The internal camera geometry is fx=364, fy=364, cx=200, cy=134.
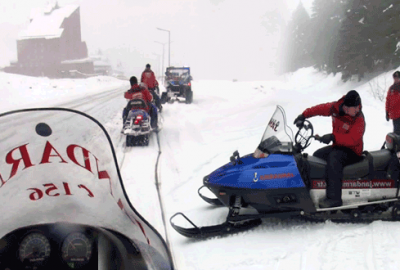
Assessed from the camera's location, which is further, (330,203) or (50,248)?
(330,203)

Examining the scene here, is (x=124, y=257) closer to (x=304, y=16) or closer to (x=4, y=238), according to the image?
(x=4, y=238)

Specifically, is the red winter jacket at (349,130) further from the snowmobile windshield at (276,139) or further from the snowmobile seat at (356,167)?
the snowmobile windshield at (276,139)

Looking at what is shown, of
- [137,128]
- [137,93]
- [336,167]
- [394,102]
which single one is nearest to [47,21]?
[137,93]

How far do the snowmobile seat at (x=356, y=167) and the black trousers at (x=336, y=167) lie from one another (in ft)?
0.18

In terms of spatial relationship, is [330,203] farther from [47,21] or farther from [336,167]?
[47,21]

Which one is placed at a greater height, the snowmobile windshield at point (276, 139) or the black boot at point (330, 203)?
the snowmobile windshield at point (276, 139)

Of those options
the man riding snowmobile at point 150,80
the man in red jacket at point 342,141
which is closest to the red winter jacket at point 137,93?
the man riding snowmobile at point 150,80

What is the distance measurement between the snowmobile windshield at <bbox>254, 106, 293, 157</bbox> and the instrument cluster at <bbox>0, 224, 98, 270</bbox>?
2501 millimetres

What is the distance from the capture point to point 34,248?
5.74ft

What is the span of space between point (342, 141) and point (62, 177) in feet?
10.2

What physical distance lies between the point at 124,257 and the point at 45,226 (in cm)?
42

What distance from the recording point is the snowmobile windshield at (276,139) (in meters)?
3.97

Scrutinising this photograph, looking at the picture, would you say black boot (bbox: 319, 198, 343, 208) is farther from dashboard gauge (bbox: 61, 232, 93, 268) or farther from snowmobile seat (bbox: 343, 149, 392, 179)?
dashboard gauge (bbox: 61, 232, 93, 268)

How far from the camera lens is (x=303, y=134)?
415cm
